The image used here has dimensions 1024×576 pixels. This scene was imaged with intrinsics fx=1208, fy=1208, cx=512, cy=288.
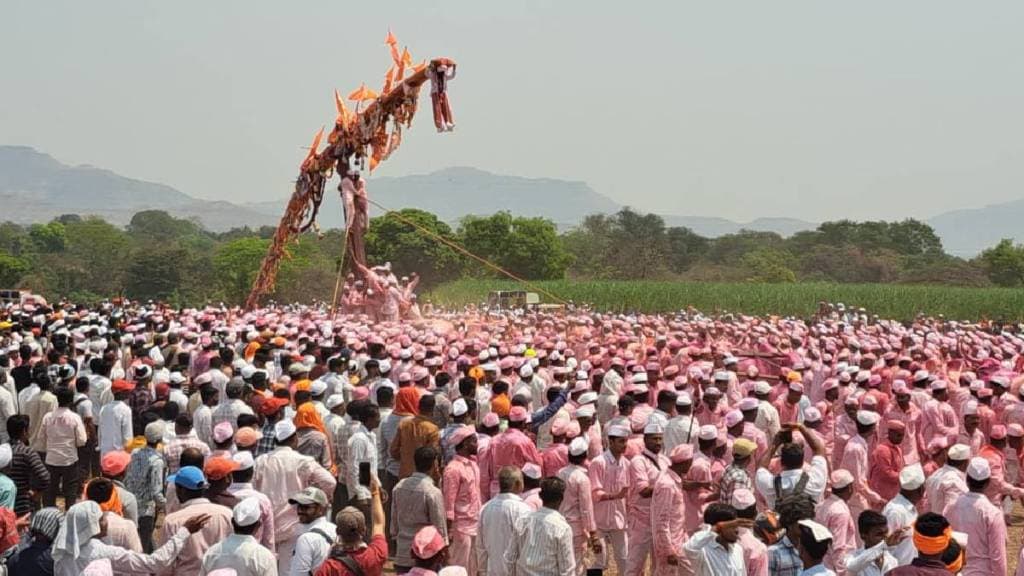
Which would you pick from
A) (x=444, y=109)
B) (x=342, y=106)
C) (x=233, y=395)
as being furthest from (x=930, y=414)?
(x=342, y=106)

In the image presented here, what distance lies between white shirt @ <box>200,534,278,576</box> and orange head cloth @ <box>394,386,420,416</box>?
189 inches

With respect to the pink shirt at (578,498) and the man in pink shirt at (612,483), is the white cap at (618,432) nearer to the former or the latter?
the man in pink shirt at (612,483)

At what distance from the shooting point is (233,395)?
39.6ft

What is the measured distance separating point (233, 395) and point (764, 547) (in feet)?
21.0

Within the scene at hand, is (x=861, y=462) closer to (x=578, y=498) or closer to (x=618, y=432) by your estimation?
(x=618, y=432)

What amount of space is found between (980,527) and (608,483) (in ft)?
9.24

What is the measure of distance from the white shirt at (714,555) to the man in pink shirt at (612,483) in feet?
7.91

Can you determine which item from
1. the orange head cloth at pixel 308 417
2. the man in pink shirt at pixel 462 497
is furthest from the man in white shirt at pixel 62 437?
the man in pink shirt at pixel 462 497

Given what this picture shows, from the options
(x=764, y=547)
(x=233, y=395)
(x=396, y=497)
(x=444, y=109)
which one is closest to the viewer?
(x=764, y=547)

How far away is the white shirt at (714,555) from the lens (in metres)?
7.14

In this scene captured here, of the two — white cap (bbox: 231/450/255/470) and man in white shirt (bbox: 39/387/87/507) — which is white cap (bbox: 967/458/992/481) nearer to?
white cap (bbox: 231/450/255/470)

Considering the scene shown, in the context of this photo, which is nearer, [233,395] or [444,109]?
[233,395]

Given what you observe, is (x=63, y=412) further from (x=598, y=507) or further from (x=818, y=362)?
(x=818, y=362)

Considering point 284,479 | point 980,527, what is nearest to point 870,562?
point 980,527
